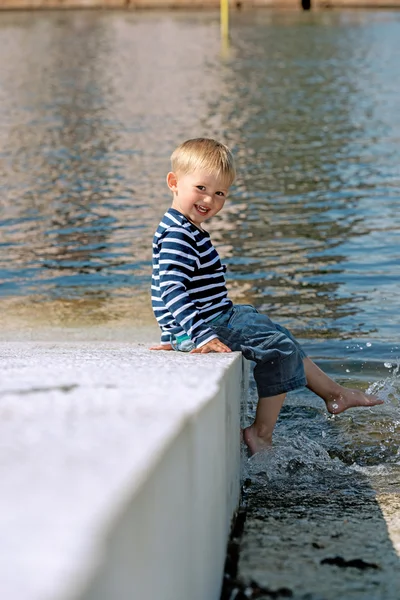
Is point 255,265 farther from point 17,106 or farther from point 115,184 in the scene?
point 17,106

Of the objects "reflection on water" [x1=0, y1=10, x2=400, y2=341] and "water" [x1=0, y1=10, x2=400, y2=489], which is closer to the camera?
"water" [x1=0, y1=10, x2=400, y2=489]

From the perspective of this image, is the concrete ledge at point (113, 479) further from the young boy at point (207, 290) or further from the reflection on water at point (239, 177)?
the reflection on water at point (239, 177)

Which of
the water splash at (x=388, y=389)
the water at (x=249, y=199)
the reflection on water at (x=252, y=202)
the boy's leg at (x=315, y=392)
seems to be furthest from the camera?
the water at (x=249, y=199)

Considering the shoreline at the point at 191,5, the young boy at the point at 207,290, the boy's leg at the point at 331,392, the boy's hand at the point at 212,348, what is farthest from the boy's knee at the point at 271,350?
the shoreline at the point at 191,5

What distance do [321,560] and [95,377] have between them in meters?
0.89

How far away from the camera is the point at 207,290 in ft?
13.9

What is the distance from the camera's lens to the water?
657cm

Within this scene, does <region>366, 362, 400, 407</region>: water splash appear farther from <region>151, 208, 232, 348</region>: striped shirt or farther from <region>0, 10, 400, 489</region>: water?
<region>151, 208, 232, 348</region>: striped shirt

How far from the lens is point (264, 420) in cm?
425

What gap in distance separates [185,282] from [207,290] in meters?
0.15

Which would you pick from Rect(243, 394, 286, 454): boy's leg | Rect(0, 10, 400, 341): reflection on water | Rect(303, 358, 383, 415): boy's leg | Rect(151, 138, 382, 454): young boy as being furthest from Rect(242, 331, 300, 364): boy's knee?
Rect(0, 10, 400, 341): reflection on water

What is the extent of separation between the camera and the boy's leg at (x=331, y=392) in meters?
4.66

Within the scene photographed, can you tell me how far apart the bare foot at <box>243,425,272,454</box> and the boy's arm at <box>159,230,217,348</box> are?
48 centimetres

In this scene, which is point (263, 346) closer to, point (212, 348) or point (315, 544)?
point (212, 348)
